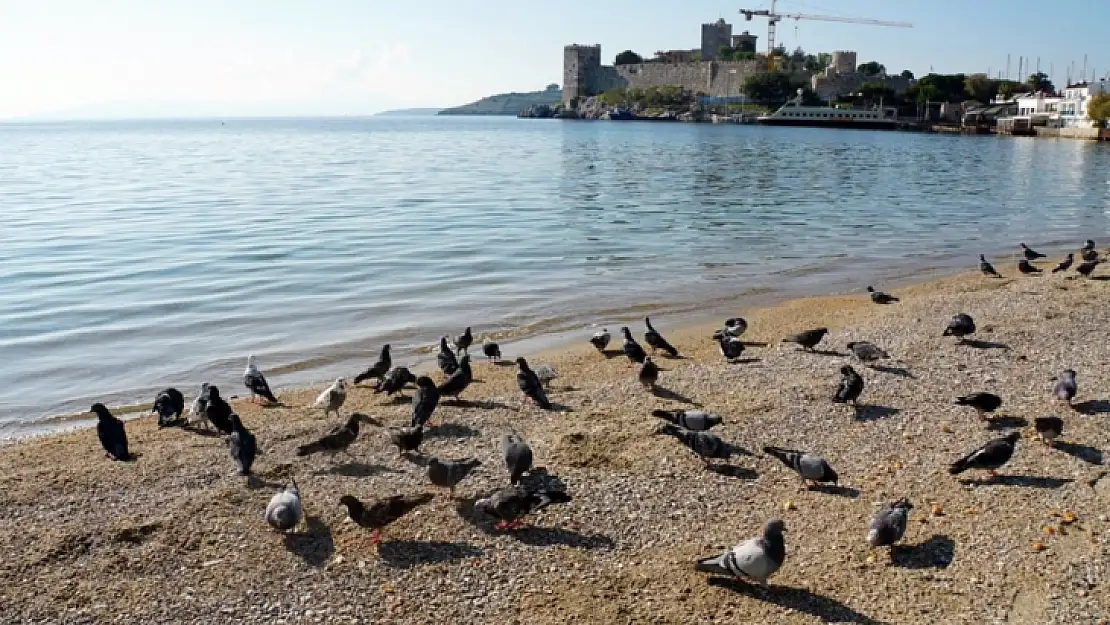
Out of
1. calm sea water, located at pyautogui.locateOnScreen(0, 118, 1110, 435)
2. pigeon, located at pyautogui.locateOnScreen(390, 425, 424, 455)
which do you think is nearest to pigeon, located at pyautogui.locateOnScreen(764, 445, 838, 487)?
pigeon, located at pyautogui.locateOnScreen(390, 425, 424, 455)

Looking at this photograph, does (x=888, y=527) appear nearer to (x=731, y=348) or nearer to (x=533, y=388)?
(x=533, y=388)

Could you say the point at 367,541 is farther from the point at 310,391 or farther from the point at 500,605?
the point at 310,391

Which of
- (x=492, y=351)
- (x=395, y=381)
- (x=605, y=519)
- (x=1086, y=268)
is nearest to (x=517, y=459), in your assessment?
(x=605, y=519)

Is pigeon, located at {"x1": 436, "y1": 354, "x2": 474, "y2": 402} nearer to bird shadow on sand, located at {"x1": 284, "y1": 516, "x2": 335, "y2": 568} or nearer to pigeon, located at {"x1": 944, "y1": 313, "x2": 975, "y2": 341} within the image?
bird shadow on sand, located at {"x1": 284, "y1": 516, "x2": 335, "y2": 568}

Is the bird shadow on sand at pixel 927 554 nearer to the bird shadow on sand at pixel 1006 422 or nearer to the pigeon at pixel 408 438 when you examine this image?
the bird shadow on sand at pixel 1006 422

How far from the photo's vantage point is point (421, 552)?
26.6 feet

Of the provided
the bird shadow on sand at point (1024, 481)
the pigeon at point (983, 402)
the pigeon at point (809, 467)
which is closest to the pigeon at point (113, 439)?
the pigeon at point (809, 467)

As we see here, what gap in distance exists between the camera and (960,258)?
27.1m

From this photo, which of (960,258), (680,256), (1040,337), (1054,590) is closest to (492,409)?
(1054,590)

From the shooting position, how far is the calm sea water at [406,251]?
55.7ft

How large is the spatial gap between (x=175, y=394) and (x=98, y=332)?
7.10m

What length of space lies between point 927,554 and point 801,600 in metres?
1.43

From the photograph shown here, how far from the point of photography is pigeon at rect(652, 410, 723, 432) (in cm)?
1048

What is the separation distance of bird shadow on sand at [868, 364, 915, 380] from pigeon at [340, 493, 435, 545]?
26.0 feet
